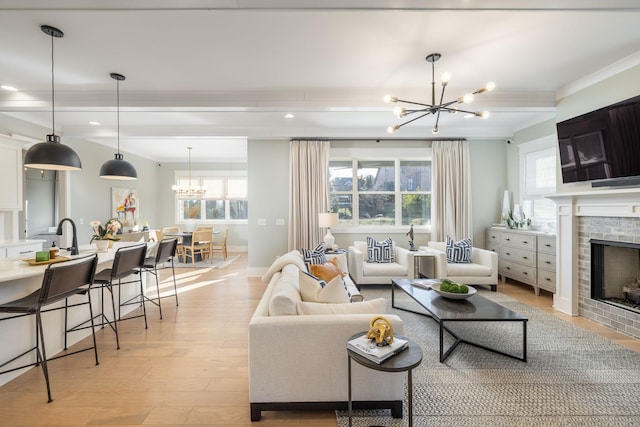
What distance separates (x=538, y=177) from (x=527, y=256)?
4.95 ft

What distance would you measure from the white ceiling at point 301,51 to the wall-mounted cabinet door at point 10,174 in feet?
2.05

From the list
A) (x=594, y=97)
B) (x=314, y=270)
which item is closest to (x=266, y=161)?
(x=314, y=270)

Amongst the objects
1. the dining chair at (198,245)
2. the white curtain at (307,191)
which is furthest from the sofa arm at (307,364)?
the dining chair at (198,245)

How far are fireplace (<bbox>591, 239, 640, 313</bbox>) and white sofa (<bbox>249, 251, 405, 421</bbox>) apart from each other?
10.3 feet

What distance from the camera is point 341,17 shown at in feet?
7.54

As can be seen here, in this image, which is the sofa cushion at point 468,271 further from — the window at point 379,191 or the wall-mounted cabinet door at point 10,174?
the wall-mounted cabinet door at point 10,174

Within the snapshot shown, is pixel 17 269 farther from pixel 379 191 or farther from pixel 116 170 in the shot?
pixel 379 191

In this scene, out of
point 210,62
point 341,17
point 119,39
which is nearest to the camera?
point 341,17

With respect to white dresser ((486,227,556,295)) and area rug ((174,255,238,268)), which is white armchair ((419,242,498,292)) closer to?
white dresser ((486,227,556,295))

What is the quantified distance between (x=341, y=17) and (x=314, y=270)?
93.6 inches

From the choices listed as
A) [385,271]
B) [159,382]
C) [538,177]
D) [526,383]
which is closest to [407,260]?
[385,271]

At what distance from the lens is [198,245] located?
7.49 m

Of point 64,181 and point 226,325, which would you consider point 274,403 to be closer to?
point 226,325

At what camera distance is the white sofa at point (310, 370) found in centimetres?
184
